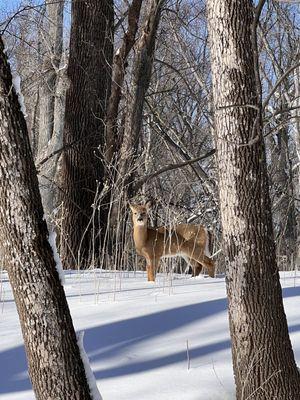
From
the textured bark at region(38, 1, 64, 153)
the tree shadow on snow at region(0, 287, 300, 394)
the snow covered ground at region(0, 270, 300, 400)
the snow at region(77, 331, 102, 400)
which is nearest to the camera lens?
the snow at region(77, 331, 102, 400)

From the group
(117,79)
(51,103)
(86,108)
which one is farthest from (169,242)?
(51,103)

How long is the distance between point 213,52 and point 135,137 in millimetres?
5877

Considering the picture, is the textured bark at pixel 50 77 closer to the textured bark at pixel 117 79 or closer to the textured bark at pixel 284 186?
the textured bark at pixel 284 186

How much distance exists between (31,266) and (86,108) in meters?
7.04

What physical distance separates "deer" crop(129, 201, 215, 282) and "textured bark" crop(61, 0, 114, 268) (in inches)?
57.3

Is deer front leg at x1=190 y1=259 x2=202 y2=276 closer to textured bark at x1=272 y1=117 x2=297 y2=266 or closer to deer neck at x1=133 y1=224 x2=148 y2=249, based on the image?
deer neck at x1=133 y1=224 x2=148 y2=249

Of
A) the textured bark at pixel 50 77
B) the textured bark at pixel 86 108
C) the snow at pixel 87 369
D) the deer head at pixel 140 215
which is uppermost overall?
the textured bark at pixel 50 77

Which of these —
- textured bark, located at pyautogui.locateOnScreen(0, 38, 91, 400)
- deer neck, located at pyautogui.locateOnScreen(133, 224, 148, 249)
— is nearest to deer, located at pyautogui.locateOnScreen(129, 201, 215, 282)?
deer neck, located at pyautogui.locateOnScreen(133, 224, 148, 249)

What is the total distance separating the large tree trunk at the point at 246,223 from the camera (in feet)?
13.7

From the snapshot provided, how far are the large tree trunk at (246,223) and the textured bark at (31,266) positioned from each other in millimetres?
1144

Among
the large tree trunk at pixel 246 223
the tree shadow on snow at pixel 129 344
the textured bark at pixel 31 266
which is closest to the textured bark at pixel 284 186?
the tree shadow on snow at pixel 129 344

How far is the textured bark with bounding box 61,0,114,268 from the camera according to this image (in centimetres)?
1002

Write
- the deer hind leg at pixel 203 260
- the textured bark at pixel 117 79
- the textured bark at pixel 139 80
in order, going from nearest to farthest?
1. the deer hind leg at pixel 203 260
2. the textured bark at pixel 139 80
3. the textured bark at pixel 117 79

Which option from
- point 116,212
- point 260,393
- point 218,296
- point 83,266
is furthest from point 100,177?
point 260,393
